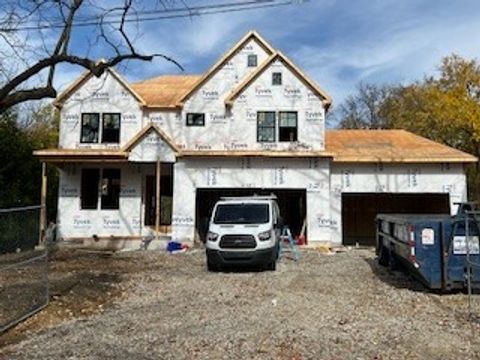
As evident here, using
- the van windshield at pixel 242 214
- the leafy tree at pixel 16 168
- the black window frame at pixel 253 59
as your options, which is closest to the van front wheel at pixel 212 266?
the van windshield at pixel 242 214

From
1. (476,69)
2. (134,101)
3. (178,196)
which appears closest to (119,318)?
(178,196)

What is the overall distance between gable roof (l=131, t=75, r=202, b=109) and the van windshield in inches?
369

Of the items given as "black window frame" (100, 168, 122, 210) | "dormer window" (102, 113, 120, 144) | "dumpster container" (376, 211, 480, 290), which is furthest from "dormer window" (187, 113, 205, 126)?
"dumpster container" (376, 211, 480, 290)

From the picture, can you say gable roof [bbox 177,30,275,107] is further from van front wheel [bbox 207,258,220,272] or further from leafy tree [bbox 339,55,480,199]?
leafy tree [bbox 339,55,480,199]

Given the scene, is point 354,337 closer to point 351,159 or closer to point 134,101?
point 351,159

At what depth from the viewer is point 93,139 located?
942 inches

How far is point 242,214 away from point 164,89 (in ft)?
44.2

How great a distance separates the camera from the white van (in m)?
14.3

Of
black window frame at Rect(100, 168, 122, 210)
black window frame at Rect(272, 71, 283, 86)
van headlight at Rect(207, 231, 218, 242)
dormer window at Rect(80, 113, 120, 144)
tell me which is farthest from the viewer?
dormer window at Rect(80, 113, 120, 144)

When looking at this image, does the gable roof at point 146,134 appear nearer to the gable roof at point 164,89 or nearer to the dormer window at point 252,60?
the gable roof at point 164,89

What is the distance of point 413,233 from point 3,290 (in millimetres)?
8767

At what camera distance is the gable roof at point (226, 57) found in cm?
2334

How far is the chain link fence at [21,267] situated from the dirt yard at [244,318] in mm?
328

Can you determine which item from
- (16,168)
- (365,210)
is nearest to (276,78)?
(365,210)
